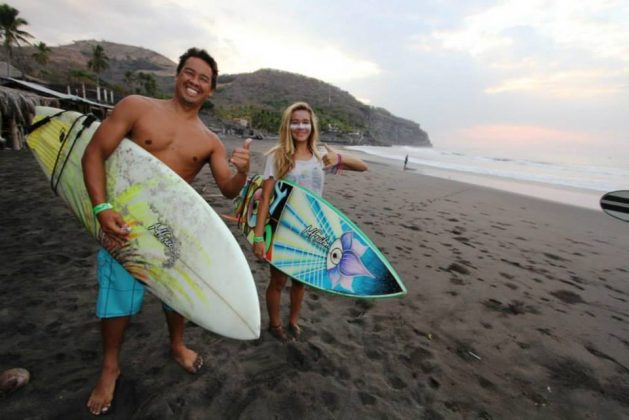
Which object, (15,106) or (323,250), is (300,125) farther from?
(15,106)

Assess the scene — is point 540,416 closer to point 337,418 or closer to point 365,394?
point 365,394

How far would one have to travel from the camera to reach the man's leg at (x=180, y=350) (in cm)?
211

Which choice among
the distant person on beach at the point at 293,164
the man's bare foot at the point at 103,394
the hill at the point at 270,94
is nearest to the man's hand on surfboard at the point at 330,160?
the distant person on beach at the point at 293,164

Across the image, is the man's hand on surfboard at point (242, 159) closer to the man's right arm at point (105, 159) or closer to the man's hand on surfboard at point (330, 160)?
the man's right arm at point (105, 159)

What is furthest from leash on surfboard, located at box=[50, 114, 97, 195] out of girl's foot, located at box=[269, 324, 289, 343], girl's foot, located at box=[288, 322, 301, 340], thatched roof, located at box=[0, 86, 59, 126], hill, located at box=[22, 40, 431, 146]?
hill, located at box=[22, 40, 431, 146]

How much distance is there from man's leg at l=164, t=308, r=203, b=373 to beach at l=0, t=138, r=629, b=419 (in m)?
0.06

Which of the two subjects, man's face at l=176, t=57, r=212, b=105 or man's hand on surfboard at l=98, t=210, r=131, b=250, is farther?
man's face at l=176, t=57, r=212, b=105

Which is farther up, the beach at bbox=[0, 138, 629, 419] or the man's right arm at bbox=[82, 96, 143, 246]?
the man's right arm at bbox=[82, 96, 143, 246]

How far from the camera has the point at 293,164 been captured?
239cm

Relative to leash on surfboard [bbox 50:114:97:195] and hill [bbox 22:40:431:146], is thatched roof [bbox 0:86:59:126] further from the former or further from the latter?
hill [bbox 22:40:431:146]

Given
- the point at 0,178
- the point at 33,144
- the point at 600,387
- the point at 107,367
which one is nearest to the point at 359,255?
the point at 107,367

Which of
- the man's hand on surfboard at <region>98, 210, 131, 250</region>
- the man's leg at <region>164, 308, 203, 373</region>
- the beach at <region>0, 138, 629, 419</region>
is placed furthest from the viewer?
the man's leg at <region>164, 308, 203, 373</region>

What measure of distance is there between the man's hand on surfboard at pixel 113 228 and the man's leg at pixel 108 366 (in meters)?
0.45

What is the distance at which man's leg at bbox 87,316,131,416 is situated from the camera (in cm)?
Result: 174
